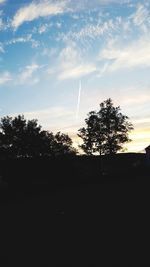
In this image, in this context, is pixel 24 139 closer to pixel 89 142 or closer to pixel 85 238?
pixel 89 142

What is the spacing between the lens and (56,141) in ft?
322

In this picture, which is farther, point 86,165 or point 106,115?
point 106,115

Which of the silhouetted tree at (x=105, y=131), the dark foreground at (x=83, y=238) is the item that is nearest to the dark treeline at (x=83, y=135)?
the silhouetted tree at (x=105, y=131)

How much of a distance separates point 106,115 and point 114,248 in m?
76.8

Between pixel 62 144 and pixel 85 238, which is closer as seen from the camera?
pixel 85 238

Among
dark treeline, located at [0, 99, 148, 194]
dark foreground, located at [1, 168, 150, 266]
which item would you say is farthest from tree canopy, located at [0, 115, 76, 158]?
dark foreground, located at [1, 168, 150, 266]

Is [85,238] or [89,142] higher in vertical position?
[89,142]

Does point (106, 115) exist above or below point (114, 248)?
above

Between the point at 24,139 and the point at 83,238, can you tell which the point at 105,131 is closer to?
the point at 24,139

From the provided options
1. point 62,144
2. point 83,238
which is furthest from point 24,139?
point 83,238

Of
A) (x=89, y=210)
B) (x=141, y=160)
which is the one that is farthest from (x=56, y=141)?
(x=89, y=210)

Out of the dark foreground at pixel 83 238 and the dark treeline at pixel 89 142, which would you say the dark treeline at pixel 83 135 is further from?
the dark foreground at pixel 83 238

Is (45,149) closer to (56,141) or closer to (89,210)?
(56,141)

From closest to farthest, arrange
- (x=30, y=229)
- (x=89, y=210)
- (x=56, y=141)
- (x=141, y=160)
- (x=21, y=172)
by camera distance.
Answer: (x=30, y=229) < (x=89, y=210) < (x=21, y=172) < (x=141, y=160) < (x=56, y=141)
